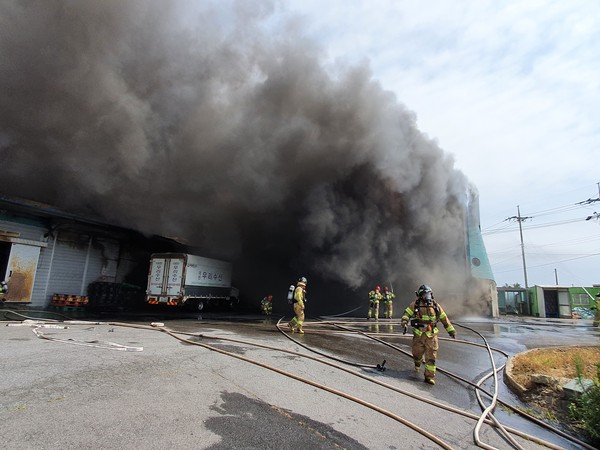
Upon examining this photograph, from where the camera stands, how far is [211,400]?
384 cm

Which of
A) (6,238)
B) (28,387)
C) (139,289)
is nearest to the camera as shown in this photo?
(28,387)

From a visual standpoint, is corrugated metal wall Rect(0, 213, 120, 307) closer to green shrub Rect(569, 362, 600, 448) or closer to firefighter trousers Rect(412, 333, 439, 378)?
firefighter trousers Rect(412, 333, 439, 378)

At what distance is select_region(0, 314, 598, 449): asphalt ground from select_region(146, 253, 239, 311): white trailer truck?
8853 millimetres

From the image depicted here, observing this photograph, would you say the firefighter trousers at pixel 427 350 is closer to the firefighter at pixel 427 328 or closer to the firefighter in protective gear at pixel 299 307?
the firefighter at pixel 427 328

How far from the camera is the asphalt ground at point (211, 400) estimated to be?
300cm

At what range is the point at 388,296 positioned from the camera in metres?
15.7

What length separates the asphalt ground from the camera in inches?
118

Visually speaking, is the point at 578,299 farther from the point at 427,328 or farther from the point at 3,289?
the point at 3,289

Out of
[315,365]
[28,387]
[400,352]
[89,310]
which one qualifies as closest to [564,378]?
[400,352]

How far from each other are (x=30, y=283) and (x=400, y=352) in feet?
46.6

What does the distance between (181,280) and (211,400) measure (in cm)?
1264

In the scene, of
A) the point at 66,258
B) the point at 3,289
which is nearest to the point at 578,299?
the point at 66,258

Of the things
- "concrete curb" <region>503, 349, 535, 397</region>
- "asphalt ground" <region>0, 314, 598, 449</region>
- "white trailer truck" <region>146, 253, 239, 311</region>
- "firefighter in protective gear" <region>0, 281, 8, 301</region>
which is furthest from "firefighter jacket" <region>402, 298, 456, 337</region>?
"firefighter in protective gear" <region>0, 281, 8, 301</region>

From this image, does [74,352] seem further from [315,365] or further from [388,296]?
[388,296]
